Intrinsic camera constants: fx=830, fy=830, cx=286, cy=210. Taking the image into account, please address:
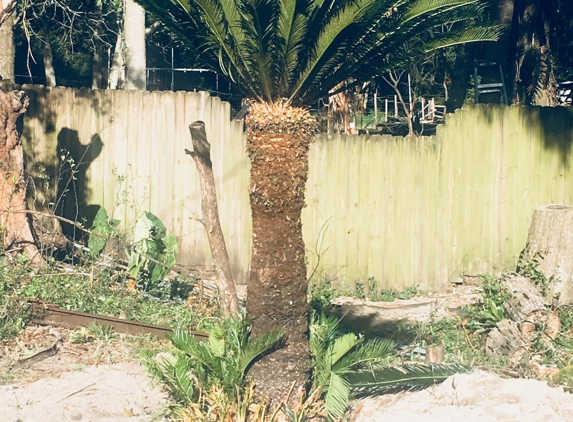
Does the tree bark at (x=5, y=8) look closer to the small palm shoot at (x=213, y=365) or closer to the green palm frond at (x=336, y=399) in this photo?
the small palm shoot at (x=213, y=365)

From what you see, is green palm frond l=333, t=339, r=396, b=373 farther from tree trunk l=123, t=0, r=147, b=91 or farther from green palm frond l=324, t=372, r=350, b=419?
tree trunk l=123, t=0, r=147, b=91

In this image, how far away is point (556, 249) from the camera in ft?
28.4

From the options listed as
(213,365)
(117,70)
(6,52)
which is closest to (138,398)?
(213,365)

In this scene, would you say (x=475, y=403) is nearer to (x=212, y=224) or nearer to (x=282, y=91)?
(x=282, y=91)

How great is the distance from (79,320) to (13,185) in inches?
80.4

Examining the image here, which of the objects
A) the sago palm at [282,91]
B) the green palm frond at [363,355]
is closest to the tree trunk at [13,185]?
the sago palm at [282,91]

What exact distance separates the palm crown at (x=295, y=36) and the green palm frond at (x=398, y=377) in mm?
2106

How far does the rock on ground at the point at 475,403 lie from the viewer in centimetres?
593

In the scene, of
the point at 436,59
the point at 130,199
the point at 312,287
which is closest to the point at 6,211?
the point at 130,199

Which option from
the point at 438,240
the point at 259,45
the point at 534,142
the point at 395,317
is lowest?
the point at 395,317

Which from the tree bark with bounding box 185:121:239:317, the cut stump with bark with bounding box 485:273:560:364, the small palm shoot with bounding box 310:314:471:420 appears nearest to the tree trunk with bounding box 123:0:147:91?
the tree bark with bounding box 185:121:239:317

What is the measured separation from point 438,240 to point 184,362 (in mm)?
4973

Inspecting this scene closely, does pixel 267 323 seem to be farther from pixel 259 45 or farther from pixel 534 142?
pixel 534 142

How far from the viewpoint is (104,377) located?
21.6 ft
